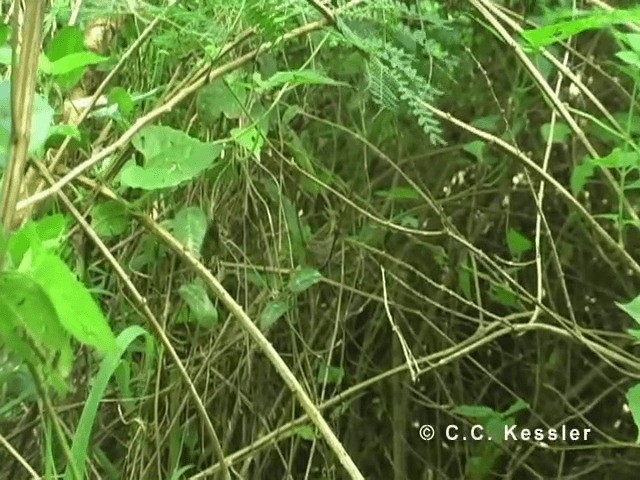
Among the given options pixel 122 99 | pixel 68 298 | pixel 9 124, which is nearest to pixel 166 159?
pixel 122 99

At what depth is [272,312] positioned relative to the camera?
97cm

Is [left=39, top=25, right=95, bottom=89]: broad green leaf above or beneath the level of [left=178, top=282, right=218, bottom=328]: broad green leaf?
above

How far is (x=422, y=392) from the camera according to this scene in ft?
4.25

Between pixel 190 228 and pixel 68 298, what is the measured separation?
43 cm

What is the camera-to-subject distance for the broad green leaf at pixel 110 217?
29.7 inches

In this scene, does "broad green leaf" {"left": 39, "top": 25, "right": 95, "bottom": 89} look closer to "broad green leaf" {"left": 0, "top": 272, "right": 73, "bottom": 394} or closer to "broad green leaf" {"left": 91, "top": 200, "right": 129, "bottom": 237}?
"broad green leaf" {"left": 91, "top": 200, "right": 129, "bottom": 237}

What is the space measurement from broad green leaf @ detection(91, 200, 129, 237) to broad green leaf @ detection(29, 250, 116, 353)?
0.35 metres

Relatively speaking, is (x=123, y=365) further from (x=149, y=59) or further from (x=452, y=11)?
(x=452, y=11)

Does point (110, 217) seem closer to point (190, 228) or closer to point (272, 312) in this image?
point (190, 228)

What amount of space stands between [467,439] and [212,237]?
425 millimetres

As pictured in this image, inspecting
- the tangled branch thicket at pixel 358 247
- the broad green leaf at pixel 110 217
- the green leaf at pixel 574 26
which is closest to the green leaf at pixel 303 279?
the tangled branch thicket at pixel 358 247

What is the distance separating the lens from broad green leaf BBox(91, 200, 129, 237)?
755 millimetres

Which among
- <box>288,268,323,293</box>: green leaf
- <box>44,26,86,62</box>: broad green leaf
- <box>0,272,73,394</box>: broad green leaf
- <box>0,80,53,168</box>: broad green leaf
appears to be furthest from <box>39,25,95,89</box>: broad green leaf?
<box>288,268,323,293</box>: green leaf

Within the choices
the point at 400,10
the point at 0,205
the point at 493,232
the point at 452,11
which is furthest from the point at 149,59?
the point at 493,232
